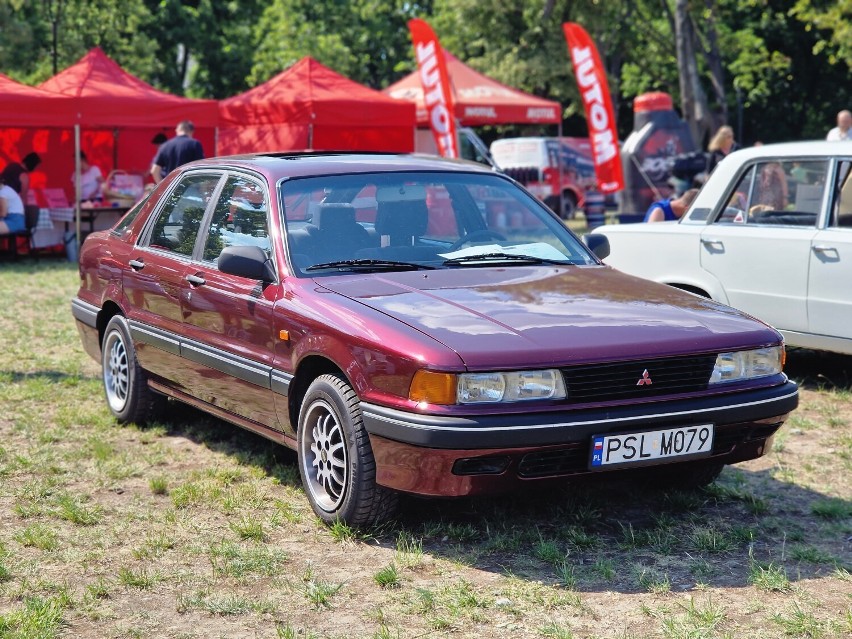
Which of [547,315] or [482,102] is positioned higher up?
[482,102]

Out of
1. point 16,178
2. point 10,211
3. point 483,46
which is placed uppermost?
point 483,46

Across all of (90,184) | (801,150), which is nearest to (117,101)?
(90,184)

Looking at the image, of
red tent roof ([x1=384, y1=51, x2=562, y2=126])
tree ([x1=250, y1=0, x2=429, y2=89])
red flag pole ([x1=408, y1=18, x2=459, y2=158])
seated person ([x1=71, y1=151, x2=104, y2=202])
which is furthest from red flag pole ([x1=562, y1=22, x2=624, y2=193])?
tree ([x1=250, y1=0, x2=429, y2=89])

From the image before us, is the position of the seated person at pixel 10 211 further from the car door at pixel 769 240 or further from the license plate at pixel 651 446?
the license plate at pixel 651 446

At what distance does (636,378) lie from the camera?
4.39 metres

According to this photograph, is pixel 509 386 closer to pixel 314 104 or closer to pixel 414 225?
pixel 414 225

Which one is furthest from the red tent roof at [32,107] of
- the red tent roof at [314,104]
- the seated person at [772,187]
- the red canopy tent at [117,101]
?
the seated person at [772,187]

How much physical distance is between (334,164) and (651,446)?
86.3 inches

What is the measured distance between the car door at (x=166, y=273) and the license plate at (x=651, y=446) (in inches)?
98.1

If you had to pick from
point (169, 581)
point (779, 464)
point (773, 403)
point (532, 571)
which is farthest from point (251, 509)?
point (779, 464)

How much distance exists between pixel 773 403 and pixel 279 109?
15302mm

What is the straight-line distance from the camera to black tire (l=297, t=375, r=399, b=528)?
4.51 metres

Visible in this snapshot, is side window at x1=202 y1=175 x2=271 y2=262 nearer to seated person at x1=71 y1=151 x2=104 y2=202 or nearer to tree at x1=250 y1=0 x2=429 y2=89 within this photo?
seated person at x1=71 y1=151 x2=104 y2=202

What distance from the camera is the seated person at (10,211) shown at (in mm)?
16734
